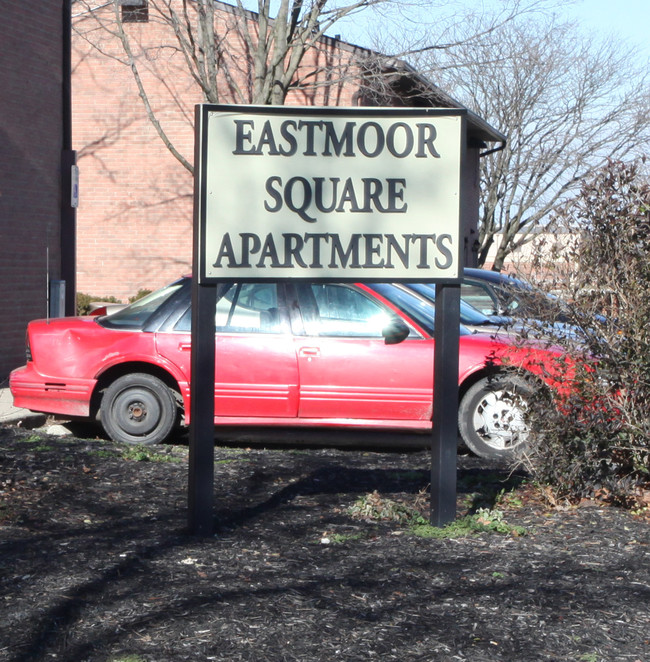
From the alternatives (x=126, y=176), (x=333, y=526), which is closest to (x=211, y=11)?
(x=126, y=176)

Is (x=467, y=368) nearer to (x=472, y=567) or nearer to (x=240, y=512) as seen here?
(x=240, y=512)

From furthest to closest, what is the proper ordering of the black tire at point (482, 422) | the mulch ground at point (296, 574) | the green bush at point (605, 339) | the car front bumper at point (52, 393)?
the car front bumper at point (52, 393), the black tire at point (482, 422), the green bush at point (605, 339), the mulch ground at point (296, 574)

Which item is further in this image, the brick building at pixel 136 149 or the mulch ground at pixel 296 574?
the brick building at pixel 136 149

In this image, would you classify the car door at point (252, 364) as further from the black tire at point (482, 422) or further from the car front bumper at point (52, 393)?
the black tire at point (482, 422)

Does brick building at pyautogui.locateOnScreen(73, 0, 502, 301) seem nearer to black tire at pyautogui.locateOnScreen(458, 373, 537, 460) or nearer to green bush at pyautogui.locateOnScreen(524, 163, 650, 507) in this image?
black tire at pyautogui.locateOnScreen(458, 373, 537, 460)

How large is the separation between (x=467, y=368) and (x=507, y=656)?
4.64m

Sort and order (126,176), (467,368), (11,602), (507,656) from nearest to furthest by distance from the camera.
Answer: (507,656) → (11,602) → (467,368) → (126,176)

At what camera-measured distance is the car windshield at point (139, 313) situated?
8.58 m

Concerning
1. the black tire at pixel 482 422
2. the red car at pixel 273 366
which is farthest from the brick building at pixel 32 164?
the black tire at pixel 482 422

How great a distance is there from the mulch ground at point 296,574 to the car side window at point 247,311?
2.22 meters

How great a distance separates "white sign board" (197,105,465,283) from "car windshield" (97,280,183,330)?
3.71m


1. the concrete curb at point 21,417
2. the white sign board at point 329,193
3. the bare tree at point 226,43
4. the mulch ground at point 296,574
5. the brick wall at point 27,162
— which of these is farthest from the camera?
the bare tree at point 226,43

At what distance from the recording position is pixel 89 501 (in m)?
5.44

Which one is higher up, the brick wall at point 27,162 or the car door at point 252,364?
the brick wall at point 27,162
